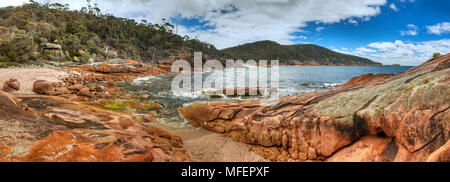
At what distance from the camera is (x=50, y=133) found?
4312 millimetres

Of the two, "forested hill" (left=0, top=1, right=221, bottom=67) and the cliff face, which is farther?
"forested hill" (left=0, top=1, right=221, bottom=67)

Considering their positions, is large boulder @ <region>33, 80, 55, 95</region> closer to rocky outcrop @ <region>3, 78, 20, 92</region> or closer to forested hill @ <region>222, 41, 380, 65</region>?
rocky outcrop @ <region>3, 78, 20, 92</region>

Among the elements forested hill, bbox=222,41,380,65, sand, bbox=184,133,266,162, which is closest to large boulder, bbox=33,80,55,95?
sand, bbox=184,133,266,162

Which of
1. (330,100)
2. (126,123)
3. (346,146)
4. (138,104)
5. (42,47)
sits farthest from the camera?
(42,47)

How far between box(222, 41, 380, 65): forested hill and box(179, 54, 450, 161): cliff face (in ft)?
402

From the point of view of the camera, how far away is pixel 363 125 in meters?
4.73

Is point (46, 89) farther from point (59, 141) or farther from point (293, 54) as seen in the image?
point (293, 54)

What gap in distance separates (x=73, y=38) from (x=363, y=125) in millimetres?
56338

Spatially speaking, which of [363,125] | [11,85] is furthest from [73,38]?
[363,125]

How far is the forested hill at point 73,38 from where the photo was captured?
2820 centimetres

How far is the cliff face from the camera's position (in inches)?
149

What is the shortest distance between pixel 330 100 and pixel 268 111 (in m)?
2.32
